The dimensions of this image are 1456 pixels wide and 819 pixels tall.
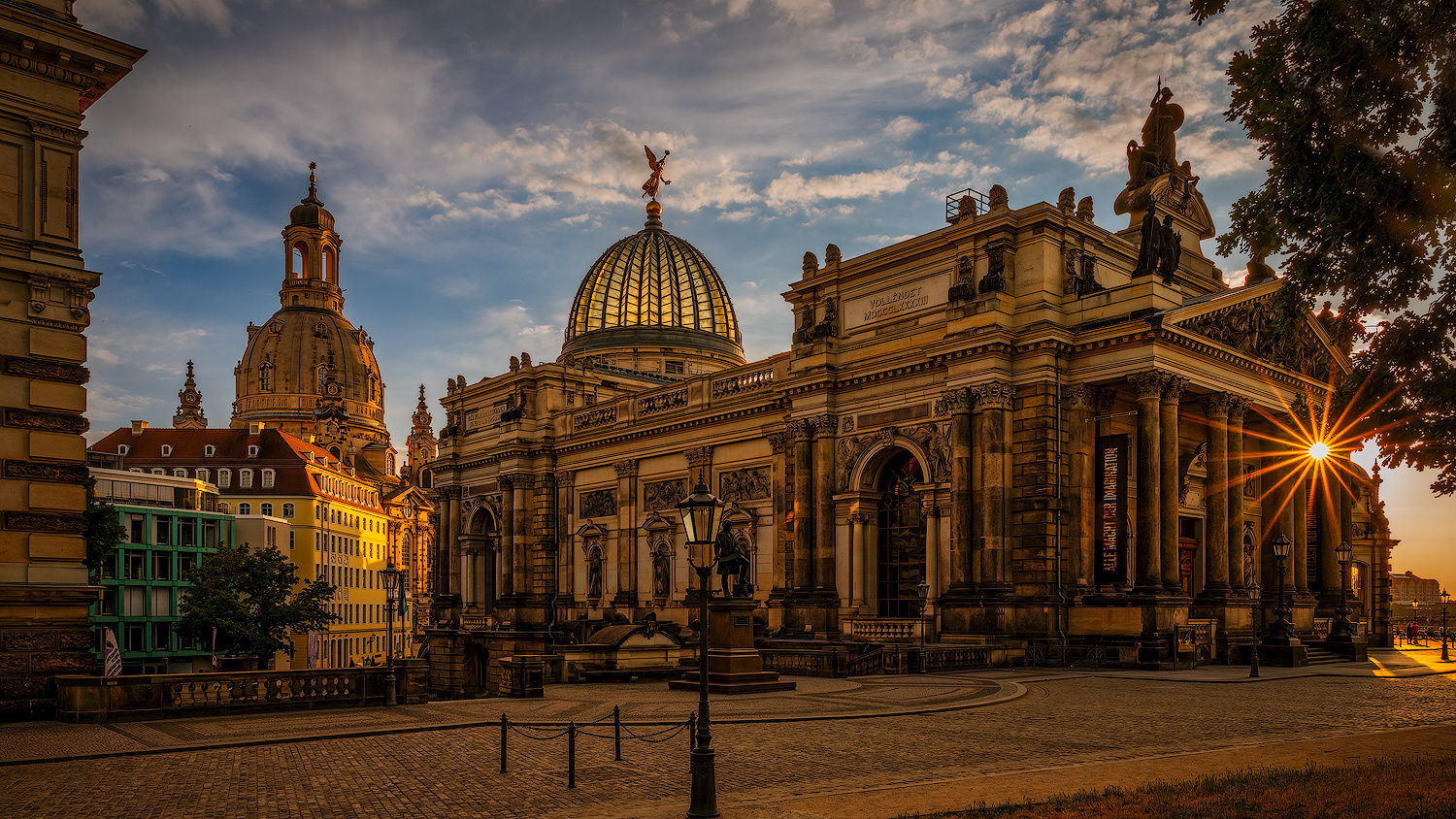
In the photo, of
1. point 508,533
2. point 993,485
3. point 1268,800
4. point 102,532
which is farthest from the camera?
point 508,533

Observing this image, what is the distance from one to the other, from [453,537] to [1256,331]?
45.8m

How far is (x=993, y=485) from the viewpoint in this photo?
3712 cm

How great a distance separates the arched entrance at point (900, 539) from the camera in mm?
41906

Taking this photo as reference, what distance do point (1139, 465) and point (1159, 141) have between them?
14.1 m

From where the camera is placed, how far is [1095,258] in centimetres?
3975

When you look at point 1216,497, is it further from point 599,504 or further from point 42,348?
point 42,348

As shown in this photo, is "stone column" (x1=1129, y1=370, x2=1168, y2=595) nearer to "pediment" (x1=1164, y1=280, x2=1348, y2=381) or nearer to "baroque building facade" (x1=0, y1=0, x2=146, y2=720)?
"pediment" (x1=1164, y1=280, x2=1348, y2=381)

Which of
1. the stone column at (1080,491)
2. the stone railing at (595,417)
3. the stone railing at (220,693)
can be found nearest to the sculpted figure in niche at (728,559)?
the stone railing at (220,693)

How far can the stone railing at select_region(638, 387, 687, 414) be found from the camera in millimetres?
54344

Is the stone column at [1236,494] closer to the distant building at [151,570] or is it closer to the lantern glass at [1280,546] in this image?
the lantern glass at [1280,546]

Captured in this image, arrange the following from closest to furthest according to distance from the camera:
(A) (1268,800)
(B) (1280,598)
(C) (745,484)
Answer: (A) (1268,800) < (B) (1280,598) < (C) (745,484)

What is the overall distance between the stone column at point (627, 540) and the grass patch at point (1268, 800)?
43.5 metres

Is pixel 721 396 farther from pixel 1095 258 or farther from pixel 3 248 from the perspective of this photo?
pixel 3 248

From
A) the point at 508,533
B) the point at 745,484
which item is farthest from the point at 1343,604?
the point at 508,533
